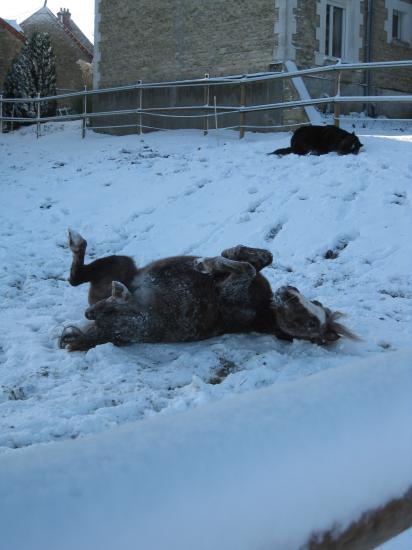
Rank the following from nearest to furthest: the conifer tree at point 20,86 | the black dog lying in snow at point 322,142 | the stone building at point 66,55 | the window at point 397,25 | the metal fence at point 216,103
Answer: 1. the black dog lying in snow at point 322,142
2. the metal fence at point 216,103
3. the window at point 397,25
4. the conifer tree at point 20,86
5. the stone building at point 66,55

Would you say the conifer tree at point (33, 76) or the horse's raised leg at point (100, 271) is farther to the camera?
the conifer tree at point (33, 76)

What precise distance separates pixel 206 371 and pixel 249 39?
1371 centimetres

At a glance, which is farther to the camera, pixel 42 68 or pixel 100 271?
pixel 42 68

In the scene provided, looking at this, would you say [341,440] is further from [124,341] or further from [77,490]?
[124,341]

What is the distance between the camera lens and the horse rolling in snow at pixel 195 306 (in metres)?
4.40

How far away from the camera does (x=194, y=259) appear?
4.59 meters

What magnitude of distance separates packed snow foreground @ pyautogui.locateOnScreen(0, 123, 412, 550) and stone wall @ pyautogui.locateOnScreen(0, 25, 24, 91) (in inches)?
682

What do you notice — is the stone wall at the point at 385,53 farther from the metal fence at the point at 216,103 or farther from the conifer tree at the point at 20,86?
the conifer tree at the point at 20,86

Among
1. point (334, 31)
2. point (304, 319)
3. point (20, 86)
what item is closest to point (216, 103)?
point (334, 31)

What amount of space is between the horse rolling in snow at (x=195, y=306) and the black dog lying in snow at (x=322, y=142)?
5.36m

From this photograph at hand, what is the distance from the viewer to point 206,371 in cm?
410

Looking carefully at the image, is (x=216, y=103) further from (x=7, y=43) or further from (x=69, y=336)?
(x=7, y=43)

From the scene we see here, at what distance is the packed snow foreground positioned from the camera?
753 millimetres

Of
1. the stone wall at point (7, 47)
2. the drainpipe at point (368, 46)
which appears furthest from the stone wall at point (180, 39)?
the stone wall at point (7, 47)
